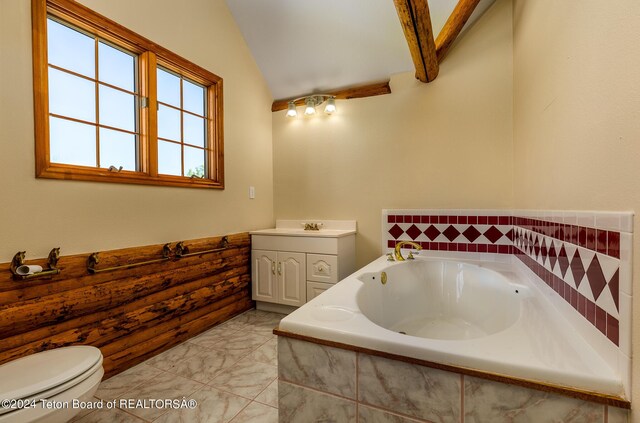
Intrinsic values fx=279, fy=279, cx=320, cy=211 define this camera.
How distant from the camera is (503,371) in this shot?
2.42ft

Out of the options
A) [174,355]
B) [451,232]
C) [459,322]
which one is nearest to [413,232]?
[451,232]

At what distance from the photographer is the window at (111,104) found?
1.49 meters

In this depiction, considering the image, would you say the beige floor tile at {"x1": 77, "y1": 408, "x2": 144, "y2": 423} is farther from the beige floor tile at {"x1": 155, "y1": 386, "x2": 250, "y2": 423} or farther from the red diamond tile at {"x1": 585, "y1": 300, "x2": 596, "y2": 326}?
the red diamond tile at {"x1": 585, "y1": 300, "x2": 596, "y2": 326}

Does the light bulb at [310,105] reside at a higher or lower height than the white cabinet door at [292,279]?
higher

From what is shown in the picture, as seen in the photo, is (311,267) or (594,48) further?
(311,267)

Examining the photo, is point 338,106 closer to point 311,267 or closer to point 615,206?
point 311,267

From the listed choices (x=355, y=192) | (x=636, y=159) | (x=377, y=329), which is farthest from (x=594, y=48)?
(x=355, y=192)

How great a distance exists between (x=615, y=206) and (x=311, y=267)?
2.03m

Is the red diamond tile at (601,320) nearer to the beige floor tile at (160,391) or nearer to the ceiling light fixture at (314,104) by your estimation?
the beige floor tile at (160,391)

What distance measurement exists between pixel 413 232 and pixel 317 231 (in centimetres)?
90

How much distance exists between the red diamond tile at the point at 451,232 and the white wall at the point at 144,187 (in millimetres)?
1808

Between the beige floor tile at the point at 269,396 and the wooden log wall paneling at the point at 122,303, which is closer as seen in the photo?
the wooden log wall paneling at the point at 122,303

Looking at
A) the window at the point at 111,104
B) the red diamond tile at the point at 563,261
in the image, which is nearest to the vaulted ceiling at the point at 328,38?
the window at the point at 111,104

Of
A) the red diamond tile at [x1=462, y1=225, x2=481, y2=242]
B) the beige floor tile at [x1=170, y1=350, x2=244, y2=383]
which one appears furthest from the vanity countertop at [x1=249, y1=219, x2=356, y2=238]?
the beige floor tile at [x1=170, y1=350, x2=244, y2=383]
